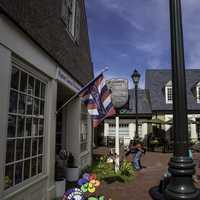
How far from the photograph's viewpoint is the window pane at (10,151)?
4242mm

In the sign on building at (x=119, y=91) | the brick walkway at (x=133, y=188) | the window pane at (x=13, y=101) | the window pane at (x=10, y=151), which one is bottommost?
the brick walkway at (x=133, y=188)

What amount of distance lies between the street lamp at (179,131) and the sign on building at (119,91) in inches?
292

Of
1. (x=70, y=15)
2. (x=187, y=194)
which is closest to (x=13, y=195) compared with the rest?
(x=187, y=194)

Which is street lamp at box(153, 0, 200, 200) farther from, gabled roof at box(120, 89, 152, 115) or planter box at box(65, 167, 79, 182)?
gabled roof at box(120, 89, 152, 115)

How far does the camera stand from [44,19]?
18.3 ft

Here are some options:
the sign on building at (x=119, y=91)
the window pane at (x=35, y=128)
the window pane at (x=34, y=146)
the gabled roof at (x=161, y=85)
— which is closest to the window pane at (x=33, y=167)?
the window pane at (x=34, y=146)

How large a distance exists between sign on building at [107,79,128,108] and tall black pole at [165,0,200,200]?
7.42 metres

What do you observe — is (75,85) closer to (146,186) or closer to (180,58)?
(146,186)

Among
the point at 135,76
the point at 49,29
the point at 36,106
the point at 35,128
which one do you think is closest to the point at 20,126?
the point at 35,128

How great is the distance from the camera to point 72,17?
26.9 ft

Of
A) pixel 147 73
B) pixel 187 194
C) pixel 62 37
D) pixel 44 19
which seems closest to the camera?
pixel 187 194

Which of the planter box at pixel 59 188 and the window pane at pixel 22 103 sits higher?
the window pane at pixel 22 103

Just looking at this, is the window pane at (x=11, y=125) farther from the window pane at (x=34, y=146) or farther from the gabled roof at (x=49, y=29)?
the gabled roof at (x=49, y=29)

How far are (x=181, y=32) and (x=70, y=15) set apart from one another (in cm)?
524
